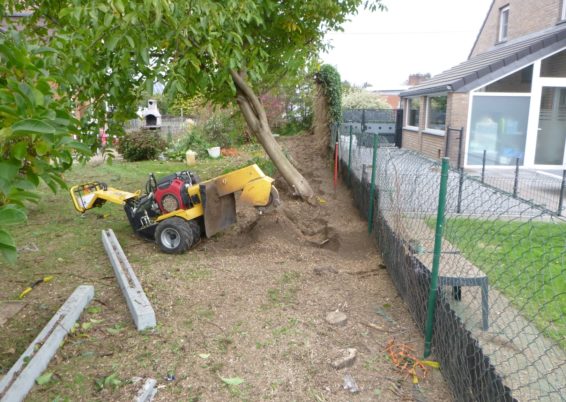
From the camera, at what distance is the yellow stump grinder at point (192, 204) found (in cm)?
568

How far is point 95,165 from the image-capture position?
47.6 feet

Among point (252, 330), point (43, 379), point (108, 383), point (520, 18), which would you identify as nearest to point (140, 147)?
point (252, 330)

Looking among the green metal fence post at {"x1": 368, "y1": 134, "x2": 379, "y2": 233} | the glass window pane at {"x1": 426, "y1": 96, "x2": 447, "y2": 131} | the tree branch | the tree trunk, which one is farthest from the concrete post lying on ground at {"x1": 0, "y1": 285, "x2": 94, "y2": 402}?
the glass window pane at {"x1": 426, "y1": 96, "x2": 447, "y2": 131}

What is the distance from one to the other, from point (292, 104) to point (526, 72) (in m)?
9.06

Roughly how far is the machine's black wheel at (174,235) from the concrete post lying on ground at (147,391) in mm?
2802

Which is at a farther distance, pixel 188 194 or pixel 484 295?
pixel 188 194

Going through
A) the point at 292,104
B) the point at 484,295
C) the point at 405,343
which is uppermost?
the point at 292,104

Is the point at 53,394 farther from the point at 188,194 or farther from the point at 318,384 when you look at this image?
the point at 188,194

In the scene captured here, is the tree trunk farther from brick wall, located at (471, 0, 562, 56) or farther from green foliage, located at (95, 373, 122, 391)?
brick wall, located at (471, 0, 562, 56)

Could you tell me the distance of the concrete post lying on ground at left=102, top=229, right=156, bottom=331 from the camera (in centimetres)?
379

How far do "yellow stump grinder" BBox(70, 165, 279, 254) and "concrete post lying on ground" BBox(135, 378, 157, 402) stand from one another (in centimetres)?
283

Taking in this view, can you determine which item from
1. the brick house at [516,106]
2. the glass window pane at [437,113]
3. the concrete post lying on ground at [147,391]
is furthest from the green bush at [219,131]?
the concrete post lying on ground at [147,391]

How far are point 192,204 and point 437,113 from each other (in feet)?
39.3

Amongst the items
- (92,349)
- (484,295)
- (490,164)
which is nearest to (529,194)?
(490,164)
